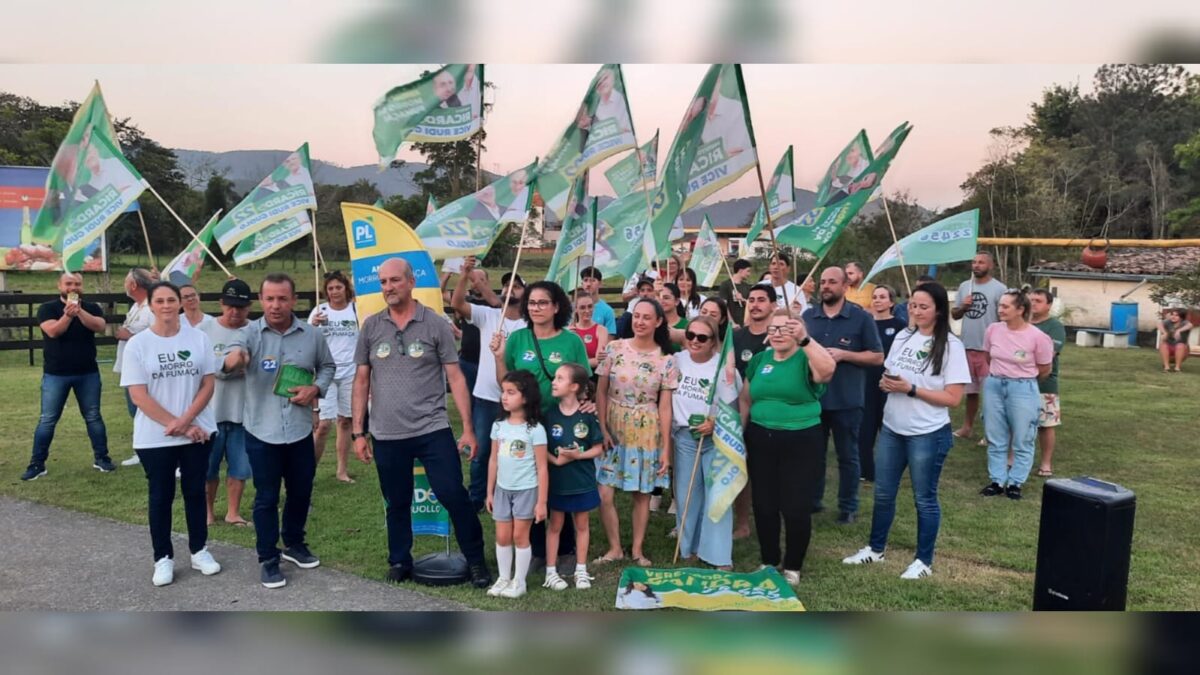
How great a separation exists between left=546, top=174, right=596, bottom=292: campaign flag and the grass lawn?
6.59 ft

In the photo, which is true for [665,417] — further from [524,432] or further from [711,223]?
[711,223]

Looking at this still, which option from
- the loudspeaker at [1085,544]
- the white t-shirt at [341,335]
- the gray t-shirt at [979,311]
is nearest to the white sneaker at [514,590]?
the loudspeaker at [1085,544]

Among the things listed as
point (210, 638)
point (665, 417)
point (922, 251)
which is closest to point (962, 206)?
point (922, 251)

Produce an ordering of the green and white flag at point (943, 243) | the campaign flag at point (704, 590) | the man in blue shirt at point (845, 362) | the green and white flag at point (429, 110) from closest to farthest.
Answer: the campaign flag at point (704, 590), the green and white flag at point (429, 110), the man in blue shirt at point (845, 362), the green and white flag at point (943, 243)

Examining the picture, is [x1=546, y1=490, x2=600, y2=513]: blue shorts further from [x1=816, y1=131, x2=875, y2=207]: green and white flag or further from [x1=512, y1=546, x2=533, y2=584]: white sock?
[x1=816, y1=131, x2=875, y2=207]: green and white flag

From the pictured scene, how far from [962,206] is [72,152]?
1574 inches

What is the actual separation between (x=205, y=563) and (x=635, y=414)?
9.13 feet

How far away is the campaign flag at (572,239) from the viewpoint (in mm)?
6066

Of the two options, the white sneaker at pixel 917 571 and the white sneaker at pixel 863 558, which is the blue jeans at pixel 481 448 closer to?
the white sneaker at pixel 863 558

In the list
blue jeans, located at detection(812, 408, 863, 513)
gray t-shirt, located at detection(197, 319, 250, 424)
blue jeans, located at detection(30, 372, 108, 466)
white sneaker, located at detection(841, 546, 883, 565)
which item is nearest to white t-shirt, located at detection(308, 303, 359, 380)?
gray t-shirt, located at detection(197, 319, 250, 424)

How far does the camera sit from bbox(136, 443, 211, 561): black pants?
4.29m

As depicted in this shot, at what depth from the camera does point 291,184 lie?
651cm

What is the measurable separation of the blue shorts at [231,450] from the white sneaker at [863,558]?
4228 millimetres

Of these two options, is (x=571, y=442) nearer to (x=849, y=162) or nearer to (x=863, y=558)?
(x=863, y=558)
